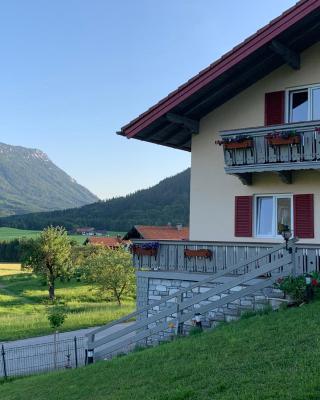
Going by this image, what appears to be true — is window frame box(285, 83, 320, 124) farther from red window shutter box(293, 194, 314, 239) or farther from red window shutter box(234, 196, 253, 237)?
red window shutter box(234, 196, 253, 237)

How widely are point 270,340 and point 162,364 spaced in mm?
1972

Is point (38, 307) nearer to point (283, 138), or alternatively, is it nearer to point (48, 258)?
point (48, 258)

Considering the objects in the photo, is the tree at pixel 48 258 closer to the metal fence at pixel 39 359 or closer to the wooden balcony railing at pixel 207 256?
the metal fence at pixel 39 359

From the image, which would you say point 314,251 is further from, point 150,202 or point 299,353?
point 150,202

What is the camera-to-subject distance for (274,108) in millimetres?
15664

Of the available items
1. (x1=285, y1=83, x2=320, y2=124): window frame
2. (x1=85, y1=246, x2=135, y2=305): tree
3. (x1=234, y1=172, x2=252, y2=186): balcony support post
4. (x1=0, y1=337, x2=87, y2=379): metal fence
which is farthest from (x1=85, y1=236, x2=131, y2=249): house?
(x1=285, y1=83, x2=320, y2=124): window frame

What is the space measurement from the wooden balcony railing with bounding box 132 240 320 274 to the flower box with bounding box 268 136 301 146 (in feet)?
9.63

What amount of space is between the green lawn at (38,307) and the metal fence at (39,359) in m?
4.74

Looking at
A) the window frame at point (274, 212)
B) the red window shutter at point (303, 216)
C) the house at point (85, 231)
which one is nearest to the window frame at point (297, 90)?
the window frame at point (274, 212)

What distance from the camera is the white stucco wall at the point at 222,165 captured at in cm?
1536

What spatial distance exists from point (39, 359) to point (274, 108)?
13.8 meters

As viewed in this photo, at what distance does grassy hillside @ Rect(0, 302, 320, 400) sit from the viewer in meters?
6.40

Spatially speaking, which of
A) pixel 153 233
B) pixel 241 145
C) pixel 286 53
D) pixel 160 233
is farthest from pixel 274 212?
pixel 160 233

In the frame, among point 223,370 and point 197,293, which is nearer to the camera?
point 223,370
